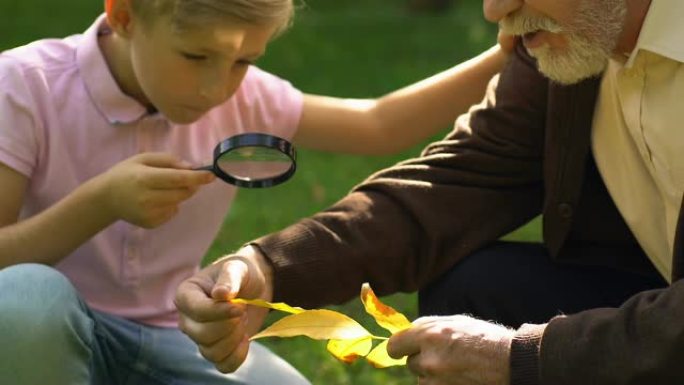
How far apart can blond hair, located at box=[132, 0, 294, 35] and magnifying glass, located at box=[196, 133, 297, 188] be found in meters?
0.29

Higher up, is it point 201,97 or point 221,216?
point 201,97

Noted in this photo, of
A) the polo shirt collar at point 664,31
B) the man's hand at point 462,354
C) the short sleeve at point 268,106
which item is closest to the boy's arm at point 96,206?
the short sleeve at point 268,106

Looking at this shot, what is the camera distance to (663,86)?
2992 millimetres

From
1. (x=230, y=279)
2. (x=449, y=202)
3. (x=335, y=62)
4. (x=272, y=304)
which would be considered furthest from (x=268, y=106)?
(x=335, y=62)

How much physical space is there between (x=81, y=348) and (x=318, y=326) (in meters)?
0.59

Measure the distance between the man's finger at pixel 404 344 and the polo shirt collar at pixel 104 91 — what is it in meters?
0.99

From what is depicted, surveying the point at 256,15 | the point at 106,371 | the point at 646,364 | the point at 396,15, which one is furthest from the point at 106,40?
the point at 396,15

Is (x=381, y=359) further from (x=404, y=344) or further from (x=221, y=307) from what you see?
(x=221, y=307)

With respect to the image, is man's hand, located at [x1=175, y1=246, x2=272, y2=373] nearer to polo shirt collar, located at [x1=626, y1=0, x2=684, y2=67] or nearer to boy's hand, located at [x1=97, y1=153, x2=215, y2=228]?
boy's hand, located at [x1=97, y1=153, x2=215, y2=228]

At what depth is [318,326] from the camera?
9.38 feet

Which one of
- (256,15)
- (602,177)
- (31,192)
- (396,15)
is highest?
(256,15)

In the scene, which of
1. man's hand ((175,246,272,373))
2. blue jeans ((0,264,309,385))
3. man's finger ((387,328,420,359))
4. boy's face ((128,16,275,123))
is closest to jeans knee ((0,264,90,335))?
blue jeans ((0,264,309,385))

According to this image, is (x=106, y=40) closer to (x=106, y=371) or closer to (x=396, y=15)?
(x=106, y=371)

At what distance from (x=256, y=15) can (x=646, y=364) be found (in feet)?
3.96
